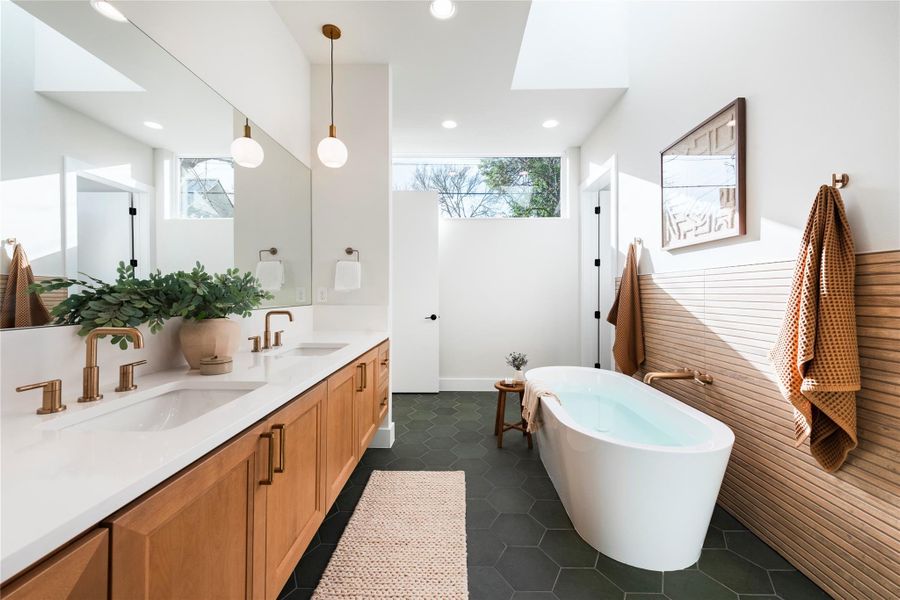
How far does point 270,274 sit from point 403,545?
159 cm

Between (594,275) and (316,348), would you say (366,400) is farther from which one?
(594,275)

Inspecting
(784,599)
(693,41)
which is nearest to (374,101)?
(693,41)

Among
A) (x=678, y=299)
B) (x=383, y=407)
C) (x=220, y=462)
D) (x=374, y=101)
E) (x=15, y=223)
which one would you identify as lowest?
(x=383, y=407)

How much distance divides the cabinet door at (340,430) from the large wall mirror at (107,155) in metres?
0.74

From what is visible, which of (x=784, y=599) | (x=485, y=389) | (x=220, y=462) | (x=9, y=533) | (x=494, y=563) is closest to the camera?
(x=9, y=533)

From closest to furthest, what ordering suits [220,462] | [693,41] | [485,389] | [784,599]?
[220,462] → [784,599] → [693,41] → [485,389]

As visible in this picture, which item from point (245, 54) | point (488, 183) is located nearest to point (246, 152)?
point (245, 54)

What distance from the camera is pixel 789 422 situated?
155cm

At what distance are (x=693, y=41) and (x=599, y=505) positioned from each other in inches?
102

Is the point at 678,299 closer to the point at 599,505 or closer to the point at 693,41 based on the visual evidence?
the point at 599,505

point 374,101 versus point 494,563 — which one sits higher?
point 374,101

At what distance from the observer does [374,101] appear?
2662mm

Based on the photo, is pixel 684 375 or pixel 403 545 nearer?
pixel 403 545

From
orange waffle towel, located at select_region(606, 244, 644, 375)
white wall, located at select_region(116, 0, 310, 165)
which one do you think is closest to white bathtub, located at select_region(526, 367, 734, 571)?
orange waffle towel, located at select_region(606, 244, 644, 375)
